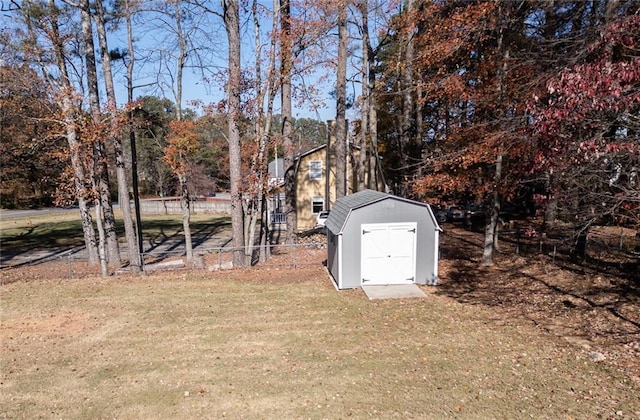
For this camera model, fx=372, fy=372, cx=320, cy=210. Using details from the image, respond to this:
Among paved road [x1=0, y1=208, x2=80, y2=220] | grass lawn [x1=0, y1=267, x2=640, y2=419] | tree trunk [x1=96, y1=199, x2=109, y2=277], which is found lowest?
paved road [x1=0, y1=208, x2=80, y2=220]

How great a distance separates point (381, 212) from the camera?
11.9 m

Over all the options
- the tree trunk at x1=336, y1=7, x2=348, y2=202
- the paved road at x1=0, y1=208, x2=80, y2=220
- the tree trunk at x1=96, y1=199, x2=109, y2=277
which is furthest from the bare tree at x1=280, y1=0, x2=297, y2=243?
the paved road at x1=0, y1=208, x2=80, y2=220

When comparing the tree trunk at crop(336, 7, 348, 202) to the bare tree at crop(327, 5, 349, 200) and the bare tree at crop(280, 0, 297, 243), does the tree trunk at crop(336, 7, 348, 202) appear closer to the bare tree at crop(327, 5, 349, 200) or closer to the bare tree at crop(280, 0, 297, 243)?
the bare tree at crop(327, 5, 349, 200)

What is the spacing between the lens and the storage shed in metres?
11.9

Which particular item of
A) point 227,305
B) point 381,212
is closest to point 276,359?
point 227,305

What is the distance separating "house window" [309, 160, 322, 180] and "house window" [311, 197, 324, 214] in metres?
1.68

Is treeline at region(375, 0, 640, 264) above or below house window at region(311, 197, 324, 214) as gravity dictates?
above

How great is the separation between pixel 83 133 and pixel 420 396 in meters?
13.3

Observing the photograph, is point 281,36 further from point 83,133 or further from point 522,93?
point 522,93

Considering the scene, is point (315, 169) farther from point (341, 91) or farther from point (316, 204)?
point (341, 91)

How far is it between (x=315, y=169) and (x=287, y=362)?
22.6 meters

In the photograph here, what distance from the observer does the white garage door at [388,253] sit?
1196 cm

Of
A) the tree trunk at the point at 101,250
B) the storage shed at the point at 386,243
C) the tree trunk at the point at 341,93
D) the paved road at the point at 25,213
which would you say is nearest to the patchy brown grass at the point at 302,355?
the storage shed at the point at 386,243

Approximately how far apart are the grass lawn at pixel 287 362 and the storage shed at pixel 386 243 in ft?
3.43
